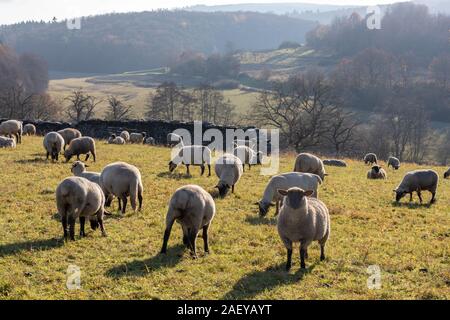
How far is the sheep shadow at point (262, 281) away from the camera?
8070mm

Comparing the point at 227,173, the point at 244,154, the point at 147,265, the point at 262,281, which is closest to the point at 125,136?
the point at 244,154

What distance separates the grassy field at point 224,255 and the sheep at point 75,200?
0.50 meters

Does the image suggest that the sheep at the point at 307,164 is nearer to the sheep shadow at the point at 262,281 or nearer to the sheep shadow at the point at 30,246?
the sheep shadow at the point at 262,281

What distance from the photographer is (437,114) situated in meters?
99.8

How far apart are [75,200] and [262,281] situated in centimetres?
451

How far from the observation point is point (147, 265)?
9367 millimetres

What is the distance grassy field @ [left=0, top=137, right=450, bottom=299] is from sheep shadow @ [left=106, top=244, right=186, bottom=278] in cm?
2

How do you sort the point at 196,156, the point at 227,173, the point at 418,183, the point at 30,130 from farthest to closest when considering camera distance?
the point at 30,130, the point at 196,156, the point at 418,183, the point at 227,173

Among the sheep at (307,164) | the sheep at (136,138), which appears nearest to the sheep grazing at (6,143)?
the sheep at (136,138)

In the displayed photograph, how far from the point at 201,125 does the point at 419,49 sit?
131825 millimetres

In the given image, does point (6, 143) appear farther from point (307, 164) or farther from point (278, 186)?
point (278, 186)
